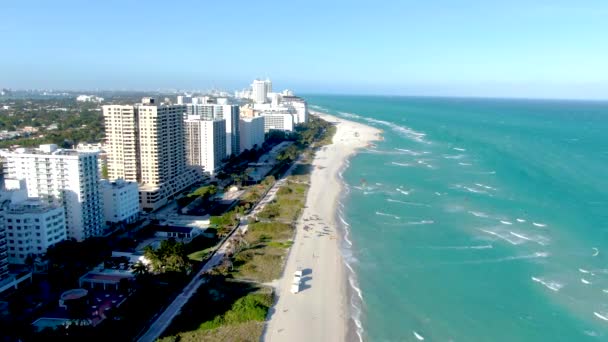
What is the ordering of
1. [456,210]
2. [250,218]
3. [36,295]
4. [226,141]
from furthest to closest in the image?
[226,141], [456,210], [250,218], [36,295]

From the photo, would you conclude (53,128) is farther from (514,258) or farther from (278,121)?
(514,258)

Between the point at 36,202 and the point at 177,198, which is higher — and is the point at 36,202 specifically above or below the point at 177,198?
above

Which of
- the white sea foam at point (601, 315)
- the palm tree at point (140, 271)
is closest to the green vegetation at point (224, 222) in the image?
the palm tree at point (140, 271)

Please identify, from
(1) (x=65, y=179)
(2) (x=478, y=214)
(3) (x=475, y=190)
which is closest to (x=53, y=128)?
(1) (x=65, y=179)

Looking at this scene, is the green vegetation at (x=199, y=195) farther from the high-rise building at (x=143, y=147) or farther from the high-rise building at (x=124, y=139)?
the high-rise building at (x=124, y=139)

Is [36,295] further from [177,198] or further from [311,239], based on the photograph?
[177,198]

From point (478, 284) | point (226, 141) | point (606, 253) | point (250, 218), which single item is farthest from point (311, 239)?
point (226, 141)

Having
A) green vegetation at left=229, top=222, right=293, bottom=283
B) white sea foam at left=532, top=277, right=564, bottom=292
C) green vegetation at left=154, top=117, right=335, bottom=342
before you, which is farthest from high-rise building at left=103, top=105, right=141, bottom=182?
white sea foam at left=532, top=277, right=564, bottom=292
